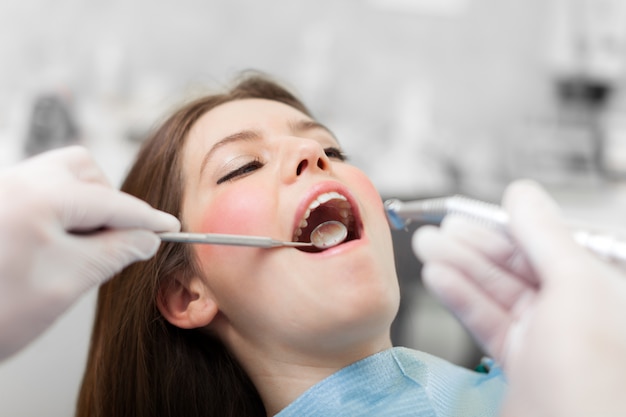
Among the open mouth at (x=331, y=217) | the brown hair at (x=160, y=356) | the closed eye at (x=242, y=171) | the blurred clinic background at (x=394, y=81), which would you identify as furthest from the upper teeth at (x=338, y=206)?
the blurred clinic background at (x=394, y=81)

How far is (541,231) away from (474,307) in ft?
0.54

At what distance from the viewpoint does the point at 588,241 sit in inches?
29.6

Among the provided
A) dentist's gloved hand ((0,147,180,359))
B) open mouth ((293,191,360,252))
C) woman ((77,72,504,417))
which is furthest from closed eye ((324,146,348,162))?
dentist's gloved hand ((0,147,180,359))

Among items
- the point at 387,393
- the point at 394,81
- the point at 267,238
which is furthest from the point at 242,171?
the point at 394,81

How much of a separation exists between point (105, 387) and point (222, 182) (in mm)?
459

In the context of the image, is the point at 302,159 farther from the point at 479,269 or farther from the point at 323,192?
the point at 479,269

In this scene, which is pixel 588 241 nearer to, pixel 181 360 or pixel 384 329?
pixel 384 329

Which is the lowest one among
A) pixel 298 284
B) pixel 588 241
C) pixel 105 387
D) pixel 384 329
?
pixel 105 387

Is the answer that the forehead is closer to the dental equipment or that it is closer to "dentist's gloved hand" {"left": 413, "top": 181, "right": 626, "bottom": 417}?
the dental equipment

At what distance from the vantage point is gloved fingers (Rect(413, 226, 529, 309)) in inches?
33.0

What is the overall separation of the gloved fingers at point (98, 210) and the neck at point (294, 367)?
1.19ft

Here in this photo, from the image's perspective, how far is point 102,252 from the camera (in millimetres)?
775

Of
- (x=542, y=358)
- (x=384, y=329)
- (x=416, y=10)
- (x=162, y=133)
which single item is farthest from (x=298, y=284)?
(x=416, y=10)

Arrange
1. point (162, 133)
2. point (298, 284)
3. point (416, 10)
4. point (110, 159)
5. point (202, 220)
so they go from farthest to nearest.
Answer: point (416, 10), point (110, 159), point (162, 133), point (202, 220), point (298, 284)
